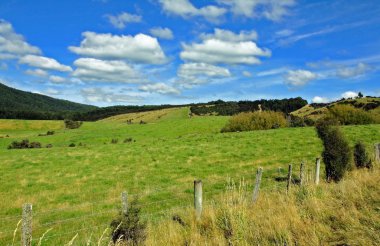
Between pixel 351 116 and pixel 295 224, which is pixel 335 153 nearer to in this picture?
pixel 295 224

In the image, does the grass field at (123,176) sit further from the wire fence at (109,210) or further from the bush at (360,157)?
the bush at (360,157)

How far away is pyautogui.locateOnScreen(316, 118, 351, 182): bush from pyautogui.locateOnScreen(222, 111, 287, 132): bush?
40.9m

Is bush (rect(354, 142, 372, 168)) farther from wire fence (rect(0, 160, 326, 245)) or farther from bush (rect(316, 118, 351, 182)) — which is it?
wire fence (rect(0, 160, 326, 245))

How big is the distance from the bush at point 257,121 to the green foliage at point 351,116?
28.4ft

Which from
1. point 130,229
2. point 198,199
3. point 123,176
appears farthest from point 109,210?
point 123,176

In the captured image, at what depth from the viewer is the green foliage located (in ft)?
186

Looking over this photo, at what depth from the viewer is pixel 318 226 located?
264 inches

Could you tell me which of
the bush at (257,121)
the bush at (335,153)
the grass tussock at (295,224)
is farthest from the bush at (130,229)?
the bush at (257,121)

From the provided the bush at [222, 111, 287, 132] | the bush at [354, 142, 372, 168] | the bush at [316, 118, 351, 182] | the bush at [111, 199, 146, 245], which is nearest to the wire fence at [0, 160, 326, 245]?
the bush at [316, 118, 351, 182]

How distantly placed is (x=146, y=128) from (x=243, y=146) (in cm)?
3902

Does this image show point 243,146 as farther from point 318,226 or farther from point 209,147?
point 318,226

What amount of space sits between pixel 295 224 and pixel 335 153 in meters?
10.2

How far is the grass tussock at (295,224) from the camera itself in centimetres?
622

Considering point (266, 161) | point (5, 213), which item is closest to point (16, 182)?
point (5, 213)
